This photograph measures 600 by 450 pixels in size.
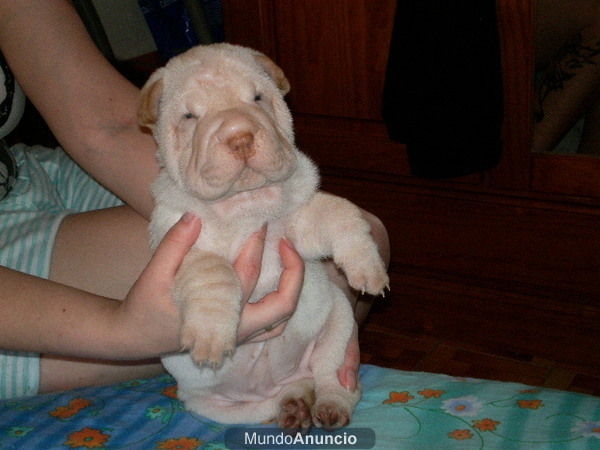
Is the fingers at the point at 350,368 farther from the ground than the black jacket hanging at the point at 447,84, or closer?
closer

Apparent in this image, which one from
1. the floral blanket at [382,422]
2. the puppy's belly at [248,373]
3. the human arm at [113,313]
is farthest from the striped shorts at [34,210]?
the puppy's belly at [248,373]

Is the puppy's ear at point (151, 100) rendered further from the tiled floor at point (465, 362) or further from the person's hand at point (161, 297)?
the tiled floor at point (465, 362)

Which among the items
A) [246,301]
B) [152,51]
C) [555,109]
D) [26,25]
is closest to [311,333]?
[246,301]

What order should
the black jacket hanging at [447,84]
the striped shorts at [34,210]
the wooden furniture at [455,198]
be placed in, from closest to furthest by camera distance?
the striped shorts at [34,210] → the black jacket hanging at [447,84] → the wooden furniture at [455,198]

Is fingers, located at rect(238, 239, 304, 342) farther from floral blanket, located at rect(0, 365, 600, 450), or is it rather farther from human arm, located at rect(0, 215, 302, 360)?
floral blanket, located at rect(0, 365, 600, 450)

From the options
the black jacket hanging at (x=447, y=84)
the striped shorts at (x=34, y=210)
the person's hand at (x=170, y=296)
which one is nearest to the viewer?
the person's hand at (x=170, y=296)

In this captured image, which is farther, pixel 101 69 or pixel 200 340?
pixel 101 69

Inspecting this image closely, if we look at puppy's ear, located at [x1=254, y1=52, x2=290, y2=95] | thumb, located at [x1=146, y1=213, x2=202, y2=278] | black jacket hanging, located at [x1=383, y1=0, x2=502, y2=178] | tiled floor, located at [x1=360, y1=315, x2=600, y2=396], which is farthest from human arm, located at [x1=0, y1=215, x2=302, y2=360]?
tiled floor, located at [x1=360, y1=315, x2=600, y2=396]

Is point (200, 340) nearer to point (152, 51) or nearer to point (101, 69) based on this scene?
point (101, 69)
